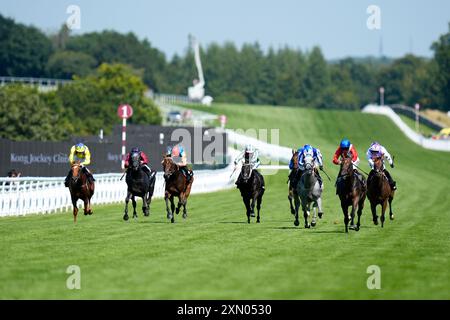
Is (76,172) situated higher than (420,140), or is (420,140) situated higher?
(420,140)

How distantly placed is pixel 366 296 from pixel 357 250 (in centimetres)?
600

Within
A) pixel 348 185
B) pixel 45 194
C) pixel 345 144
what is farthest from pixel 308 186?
pixel 45 194

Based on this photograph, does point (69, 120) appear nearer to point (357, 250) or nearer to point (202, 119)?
point (202, 119)


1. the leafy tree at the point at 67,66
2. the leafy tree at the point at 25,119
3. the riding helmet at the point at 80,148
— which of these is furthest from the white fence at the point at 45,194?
the leafy tree at the point at 67,66

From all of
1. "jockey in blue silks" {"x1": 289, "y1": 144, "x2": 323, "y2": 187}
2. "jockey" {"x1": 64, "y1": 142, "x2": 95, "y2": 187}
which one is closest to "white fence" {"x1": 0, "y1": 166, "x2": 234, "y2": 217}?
"jockey" {"x1": 64, "y1": 142, "x2": 95, "y2": 187}

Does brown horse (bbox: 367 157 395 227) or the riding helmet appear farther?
the riding helmet

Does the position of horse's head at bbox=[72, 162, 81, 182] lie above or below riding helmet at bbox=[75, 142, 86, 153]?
below

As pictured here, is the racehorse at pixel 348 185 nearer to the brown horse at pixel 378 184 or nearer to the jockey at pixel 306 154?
the jockey at pixel 306 154

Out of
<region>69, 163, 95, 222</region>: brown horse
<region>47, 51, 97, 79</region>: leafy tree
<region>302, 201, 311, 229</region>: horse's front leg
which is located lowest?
<region>302, 201, 311, 229</region>: horse's front leg

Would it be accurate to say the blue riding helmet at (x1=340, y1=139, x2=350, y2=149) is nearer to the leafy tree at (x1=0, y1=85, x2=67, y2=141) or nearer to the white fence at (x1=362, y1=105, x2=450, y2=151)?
the leafy tree at (x1=0, y1=85, x2=67, y2=141)

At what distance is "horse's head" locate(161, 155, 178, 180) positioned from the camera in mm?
27906

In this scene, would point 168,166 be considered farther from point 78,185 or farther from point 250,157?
point 78,185

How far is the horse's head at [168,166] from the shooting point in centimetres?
2791

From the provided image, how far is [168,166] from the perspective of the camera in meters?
28.0
